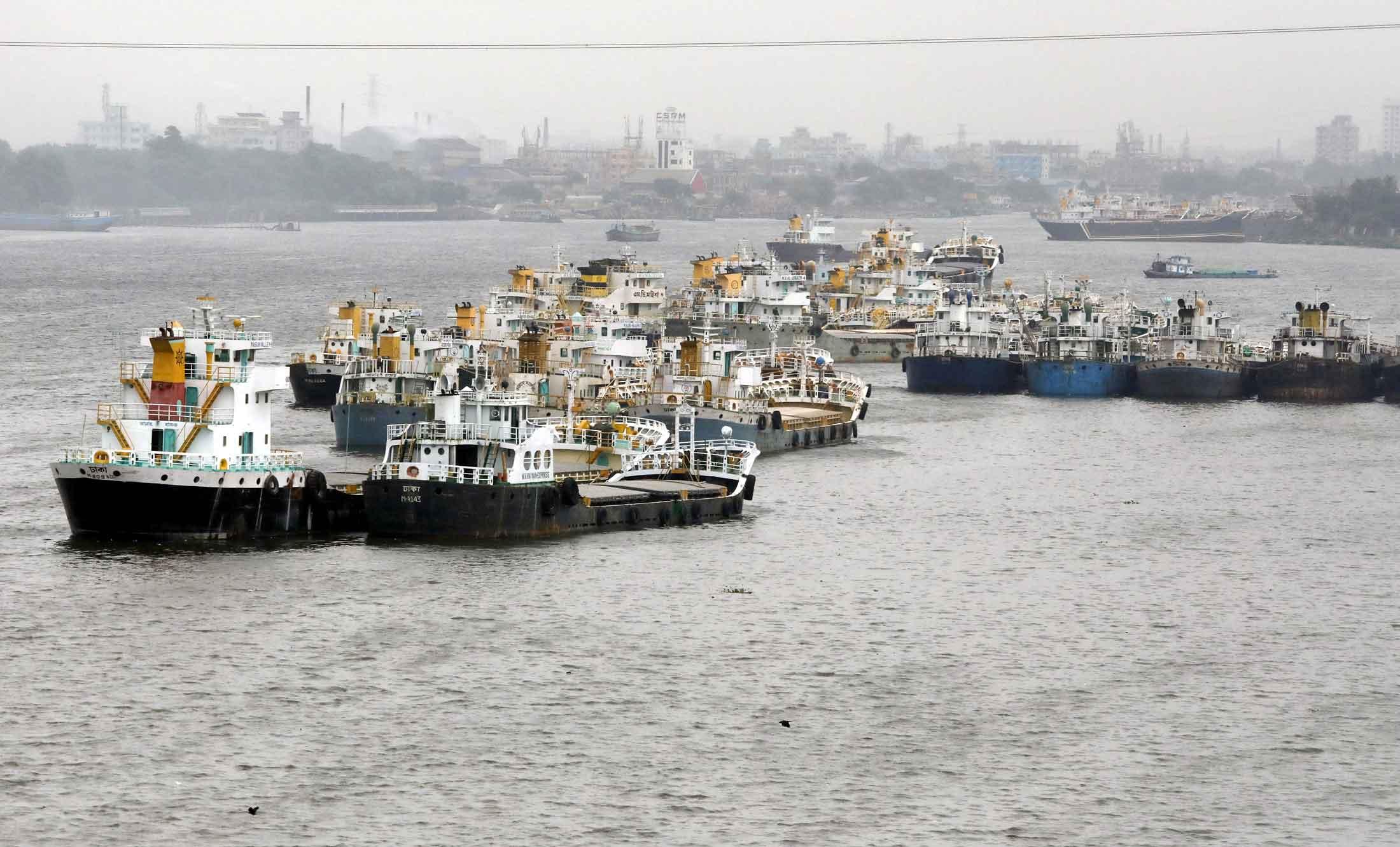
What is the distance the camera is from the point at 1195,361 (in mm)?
101812

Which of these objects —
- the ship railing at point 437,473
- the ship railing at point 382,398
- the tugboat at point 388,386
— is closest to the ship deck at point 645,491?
the ship railing at point 437,473

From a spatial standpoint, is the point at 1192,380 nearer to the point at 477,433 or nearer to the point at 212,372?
the point at 477,433

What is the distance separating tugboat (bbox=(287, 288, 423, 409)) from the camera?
3447 inches

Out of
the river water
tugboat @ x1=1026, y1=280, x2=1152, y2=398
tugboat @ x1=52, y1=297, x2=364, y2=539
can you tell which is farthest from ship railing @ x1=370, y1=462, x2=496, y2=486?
tugboat @ x1=1026, y1=280, x2=1152, y2=398

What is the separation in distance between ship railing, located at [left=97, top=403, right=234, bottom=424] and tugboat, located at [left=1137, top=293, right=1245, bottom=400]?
5879cm

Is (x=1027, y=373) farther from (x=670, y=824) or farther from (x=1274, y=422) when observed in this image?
(x=670, y=824)

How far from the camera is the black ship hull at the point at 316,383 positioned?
87.6 metres

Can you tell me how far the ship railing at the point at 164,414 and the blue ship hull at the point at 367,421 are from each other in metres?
19.0

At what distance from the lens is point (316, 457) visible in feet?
233

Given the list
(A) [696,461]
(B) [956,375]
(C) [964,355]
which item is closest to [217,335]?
(A) [696,461]

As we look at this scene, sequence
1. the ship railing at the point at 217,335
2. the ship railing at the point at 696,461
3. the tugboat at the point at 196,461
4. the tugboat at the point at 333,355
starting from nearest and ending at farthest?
the tugboat at the point at 196,461 < the ship railing at the point at 217,335 < the ship railing at the point at 696,461 < the tugboat at the point at 333,355

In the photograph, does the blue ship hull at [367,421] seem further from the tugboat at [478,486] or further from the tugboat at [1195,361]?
the tugboat at [1195,361]

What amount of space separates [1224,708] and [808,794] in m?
10.3

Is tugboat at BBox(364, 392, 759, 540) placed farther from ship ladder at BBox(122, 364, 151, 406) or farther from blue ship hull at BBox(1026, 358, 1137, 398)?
blue ship hull at BBox(1026, 358, 1137, 398)
